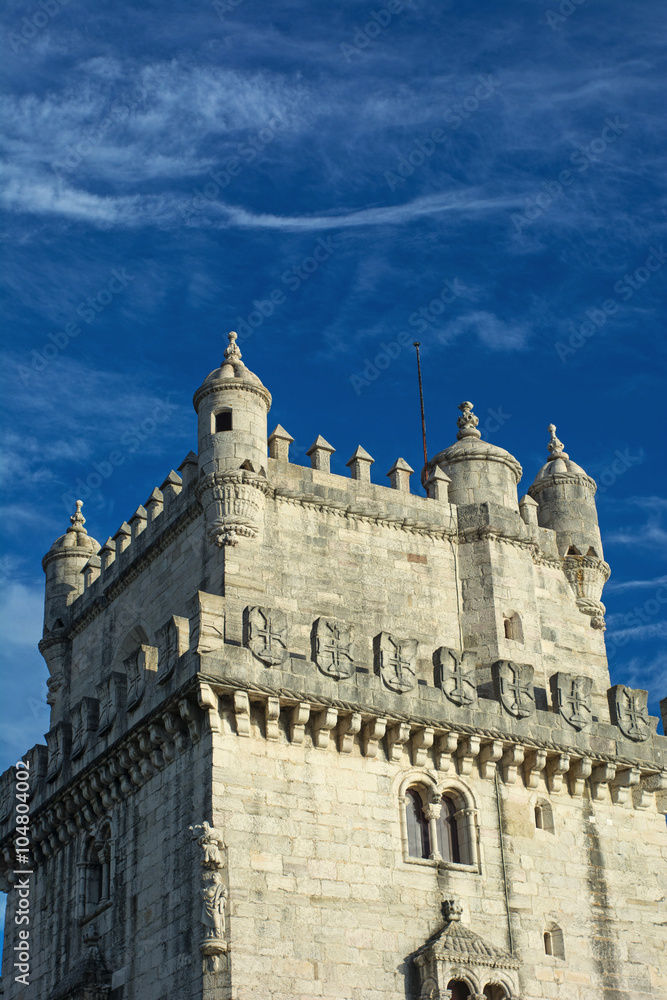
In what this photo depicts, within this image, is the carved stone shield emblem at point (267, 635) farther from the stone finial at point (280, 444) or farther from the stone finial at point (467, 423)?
the stone finial at point (467, 423)

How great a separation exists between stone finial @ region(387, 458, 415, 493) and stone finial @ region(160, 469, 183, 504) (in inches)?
197

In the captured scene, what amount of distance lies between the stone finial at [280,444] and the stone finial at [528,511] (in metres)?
6.27

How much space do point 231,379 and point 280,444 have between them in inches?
74.9

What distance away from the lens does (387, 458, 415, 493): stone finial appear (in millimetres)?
32594


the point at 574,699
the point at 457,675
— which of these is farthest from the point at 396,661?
the point at 574,699

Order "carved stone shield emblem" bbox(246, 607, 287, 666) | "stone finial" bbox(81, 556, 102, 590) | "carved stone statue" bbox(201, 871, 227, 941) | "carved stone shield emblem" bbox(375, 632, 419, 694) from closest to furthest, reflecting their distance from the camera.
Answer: "carved stone statue" bbox(201, 871, 227, 941) < "carved stone shield emblem" bbox(246, 607, 287, 666) < "carved stone shield emblem" bbox(375, 632, 419, 694) < "stone finial" bbox(81, 556, 102, 590)

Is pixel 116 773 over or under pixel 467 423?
under

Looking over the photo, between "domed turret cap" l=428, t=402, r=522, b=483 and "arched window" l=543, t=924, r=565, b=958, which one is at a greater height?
"domed turret cap" l=428, t=402, r=522, b=483

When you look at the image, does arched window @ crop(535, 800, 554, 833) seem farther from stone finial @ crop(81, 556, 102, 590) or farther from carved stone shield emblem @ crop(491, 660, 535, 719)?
stone finial @ crop(81, 556, 102, 590)

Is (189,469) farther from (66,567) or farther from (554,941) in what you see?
(554,941)

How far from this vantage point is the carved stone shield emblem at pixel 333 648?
27.0 m

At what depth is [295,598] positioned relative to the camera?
29.6 meters

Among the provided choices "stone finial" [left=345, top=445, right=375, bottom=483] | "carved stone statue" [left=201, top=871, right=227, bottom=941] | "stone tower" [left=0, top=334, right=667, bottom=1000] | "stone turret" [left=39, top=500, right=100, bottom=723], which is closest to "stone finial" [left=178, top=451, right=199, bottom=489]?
"stone tower" [left=0, top=334, right=667, bottom=1000]

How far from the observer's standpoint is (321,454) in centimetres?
3189
